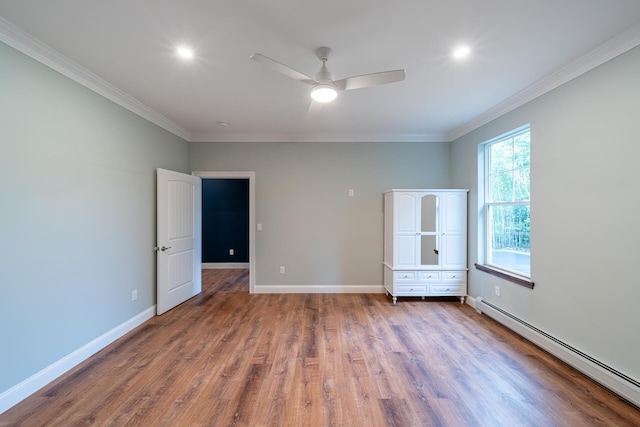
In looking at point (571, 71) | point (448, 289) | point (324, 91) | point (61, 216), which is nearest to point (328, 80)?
point (324, 91)

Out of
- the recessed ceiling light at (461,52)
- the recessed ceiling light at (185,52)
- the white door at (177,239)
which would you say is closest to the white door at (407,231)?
the recessed ceiling light at (461,52)

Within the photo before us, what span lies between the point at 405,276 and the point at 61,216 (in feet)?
12.9

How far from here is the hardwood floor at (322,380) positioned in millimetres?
1707

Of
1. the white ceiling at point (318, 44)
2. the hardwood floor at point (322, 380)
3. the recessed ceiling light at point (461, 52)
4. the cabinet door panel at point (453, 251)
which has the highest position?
the recessed ceiling light at point (461, 52)

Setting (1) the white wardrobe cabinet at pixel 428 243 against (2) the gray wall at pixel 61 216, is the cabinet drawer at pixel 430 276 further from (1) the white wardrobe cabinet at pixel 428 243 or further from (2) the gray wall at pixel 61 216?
(2) the gray wall at pixel 61 216

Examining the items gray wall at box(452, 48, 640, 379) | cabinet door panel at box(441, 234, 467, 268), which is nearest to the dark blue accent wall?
cabinet door panel at box(441, 234, 467, 268)

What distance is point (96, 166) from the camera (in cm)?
252

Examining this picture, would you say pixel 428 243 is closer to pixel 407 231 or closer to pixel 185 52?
pixel 407 231

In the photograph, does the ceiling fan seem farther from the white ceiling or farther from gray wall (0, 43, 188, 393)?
gray wall (0, 43, 188, 393)

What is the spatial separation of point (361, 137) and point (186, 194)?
287 cm

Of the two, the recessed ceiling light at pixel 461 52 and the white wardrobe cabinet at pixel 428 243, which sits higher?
the recessed ceiling light at pixel 461 52

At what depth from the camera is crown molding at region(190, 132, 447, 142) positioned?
421 cm

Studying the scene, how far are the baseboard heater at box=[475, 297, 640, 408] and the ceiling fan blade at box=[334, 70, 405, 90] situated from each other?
107 inches

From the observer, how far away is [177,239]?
3.68 m
